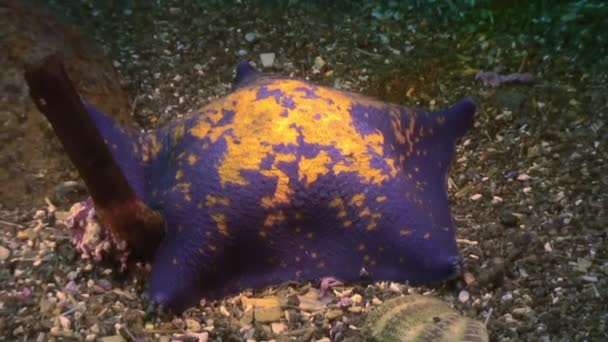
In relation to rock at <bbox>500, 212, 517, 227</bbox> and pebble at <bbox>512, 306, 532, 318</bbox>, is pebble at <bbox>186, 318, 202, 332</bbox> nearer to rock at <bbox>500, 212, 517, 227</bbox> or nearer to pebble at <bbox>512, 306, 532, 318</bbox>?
pebble at <bbox>512, 306, 532, 318</bbox>

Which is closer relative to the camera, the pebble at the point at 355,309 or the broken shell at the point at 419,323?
the broken shell at the point at 419,323

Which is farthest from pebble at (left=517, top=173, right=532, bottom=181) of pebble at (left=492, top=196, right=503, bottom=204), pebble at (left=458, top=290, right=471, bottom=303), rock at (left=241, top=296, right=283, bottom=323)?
rock at (left=241, top=296, right=283, bottom=323)

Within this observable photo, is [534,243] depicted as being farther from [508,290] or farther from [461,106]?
[461,106]

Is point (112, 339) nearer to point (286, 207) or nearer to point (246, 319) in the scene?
point (246, 319)

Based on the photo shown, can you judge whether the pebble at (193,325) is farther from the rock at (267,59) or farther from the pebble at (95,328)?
the rock at (267,59)

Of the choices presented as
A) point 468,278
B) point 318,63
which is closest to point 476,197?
point 468,278

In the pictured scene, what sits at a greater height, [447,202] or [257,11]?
[257,11]

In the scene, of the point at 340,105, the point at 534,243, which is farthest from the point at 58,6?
the point at 534,243

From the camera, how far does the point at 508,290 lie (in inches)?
102

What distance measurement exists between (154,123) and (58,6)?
4.55ft

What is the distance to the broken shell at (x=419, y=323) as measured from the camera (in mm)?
2180

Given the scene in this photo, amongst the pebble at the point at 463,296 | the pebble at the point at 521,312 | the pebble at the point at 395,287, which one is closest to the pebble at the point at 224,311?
the pebble at the point at 395,287

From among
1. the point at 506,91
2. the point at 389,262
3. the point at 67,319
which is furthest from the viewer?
the point at 506,91

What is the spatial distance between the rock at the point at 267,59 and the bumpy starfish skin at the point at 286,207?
5.64 ft
